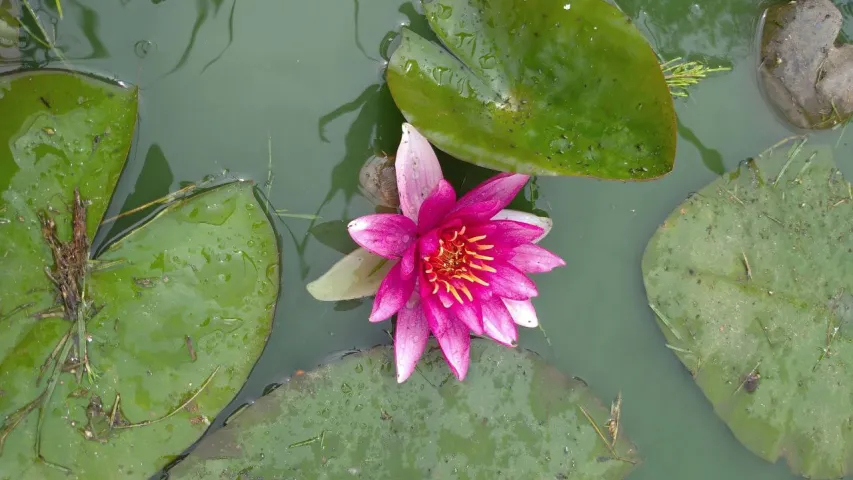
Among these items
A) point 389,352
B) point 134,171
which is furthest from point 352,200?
point 134,171

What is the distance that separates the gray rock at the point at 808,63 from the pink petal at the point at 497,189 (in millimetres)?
1355

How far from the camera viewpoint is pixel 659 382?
2.36 metres

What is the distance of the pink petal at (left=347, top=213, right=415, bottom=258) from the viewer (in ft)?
5.27

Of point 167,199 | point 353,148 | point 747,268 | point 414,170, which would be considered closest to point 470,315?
point 414,170

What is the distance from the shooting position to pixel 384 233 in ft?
5.49

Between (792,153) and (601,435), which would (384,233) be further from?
(792,153)

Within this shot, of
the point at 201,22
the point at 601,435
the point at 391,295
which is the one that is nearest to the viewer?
the point at 391,295

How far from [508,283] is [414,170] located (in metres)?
0.46

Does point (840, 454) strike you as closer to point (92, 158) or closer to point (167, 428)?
point (167, 428)

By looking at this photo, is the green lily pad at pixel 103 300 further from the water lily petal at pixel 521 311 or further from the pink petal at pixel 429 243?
the water lily petal at pixel 521 311

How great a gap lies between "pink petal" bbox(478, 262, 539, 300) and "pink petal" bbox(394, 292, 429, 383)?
9.9 inches

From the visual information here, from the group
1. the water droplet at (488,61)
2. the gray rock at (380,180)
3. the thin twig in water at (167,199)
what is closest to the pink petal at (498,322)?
the gray rock at (380,180)

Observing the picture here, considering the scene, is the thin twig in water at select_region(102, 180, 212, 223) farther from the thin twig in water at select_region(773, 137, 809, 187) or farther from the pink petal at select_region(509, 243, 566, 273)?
the thin twig in water at select_region(773, 137, 809, 187)

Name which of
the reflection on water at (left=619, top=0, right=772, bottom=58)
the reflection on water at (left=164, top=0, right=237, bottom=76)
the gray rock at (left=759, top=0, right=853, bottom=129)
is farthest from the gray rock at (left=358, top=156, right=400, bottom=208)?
the gray rock at (left=759, top=0, right=853, bottom=129)
